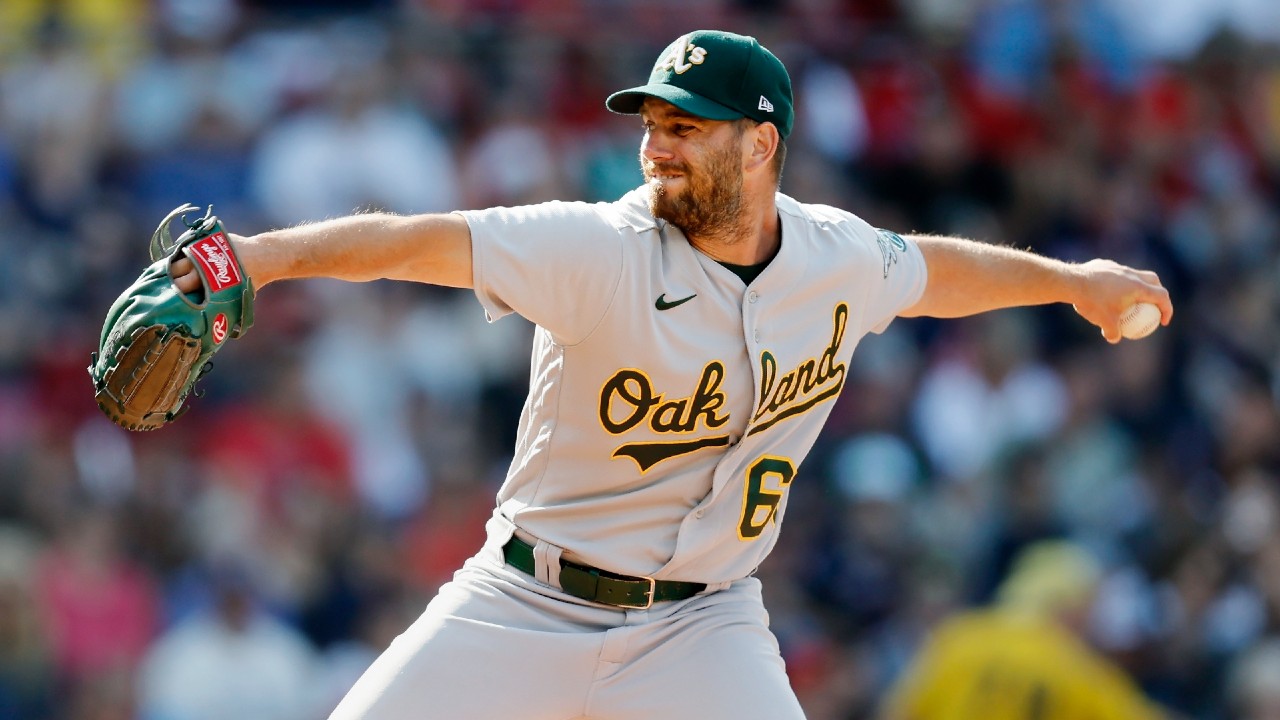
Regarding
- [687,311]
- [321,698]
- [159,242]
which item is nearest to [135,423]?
[159,242]

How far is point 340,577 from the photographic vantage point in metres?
8.11

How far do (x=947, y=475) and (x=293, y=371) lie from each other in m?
3.36

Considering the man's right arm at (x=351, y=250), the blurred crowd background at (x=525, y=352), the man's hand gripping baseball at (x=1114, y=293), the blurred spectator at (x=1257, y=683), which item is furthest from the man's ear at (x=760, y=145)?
the blurred spectator at (x=1257, y=683)

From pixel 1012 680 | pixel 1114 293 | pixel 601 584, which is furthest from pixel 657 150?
pixel 1012 680

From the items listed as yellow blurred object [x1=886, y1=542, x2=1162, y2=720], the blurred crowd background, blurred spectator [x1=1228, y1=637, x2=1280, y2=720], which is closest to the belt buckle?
yellow blurred object [x1=886, y1=542, x2=1162, y2=720]

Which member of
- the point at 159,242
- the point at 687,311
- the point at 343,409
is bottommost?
the point at 343,409

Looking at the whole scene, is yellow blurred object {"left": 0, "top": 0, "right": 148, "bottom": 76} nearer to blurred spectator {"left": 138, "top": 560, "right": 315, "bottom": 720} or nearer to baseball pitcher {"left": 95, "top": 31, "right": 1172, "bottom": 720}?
blurred spectator {"left": 138, "top": 560, "right": 315, "bottom": 720}

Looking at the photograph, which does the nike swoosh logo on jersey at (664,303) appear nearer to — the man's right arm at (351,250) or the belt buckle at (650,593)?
Result: the man's right arm at (351,250)

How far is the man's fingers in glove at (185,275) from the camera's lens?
3660mm

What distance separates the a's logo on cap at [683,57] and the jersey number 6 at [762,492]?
980mm

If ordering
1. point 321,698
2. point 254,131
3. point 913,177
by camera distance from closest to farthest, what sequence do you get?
1. point 321,698
2. point 254,131
3. point 913,177

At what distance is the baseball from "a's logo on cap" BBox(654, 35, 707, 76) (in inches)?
57.7

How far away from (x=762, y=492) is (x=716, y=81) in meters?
1.01

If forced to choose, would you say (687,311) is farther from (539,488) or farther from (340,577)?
(340,577)
